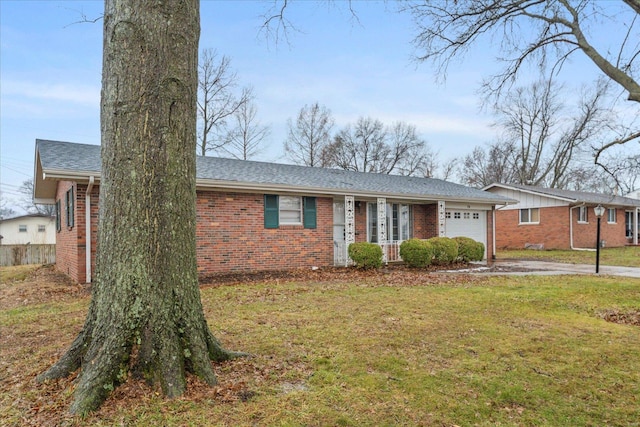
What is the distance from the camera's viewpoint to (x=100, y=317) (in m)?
3.00

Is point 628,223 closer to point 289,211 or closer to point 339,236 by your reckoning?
point 339,236

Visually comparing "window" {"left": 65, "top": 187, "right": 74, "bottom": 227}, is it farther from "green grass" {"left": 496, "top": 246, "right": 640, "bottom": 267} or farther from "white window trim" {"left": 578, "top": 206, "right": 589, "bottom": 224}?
"white window trim" {"left": 578, "top": 206, "right": 589, "bottom": 224}

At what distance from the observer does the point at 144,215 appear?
2.98 metres

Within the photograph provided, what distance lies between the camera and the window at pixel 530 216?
2162 cm

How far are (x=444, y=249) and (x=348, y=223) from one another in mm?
3352

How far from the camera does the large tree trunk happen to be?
2.94 m

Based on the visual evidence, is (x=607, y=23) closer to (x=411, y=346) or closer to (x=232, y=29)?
(x=411, y=346)

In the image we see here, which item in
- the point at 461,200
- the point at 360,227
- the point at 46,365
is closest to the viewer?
the point at 46,365

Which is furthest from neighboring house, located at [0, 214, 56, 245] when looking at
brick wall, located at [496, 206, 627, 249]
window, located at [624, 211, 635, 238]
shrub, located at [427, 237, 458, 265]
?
window, located at [624, 211, 635, 238]

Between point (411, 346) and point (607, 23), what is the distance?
24.5ft

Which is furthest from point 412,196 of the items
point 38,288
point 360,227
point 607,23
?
point 38,288

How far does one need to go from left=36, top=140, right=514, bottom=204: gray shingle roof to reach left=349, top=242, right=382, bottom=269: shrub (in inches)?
71.3

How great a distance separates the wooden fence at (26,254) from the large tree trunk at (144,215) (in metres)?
19.2

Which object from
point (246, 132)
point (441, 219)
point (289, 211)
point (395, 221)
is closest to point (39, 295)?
point (289, 211)
